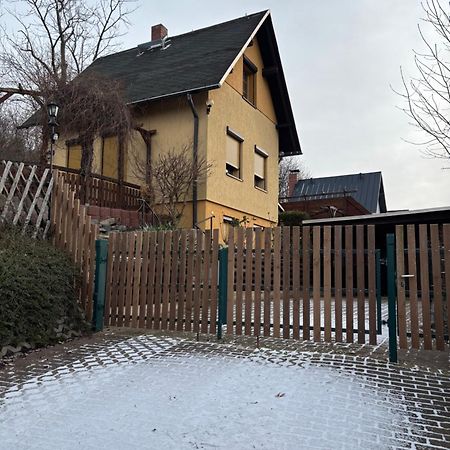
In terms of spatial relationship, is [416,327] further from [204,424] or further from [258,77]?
[258,77]

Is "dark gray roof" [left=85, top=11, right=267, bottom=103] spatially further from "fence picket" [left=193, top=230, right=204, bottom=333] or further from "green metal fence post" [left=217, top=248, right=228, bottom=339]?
"green metal fence post" [left=217, top=248, right=228, bottom=339]

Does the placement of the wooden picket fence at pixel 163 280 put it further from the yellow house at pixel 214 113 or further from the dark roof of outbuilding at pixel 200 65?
the dark roof of outbuilding at pixel 200 65

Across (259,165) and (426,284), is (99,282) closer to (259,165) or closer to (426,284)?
(426,284)

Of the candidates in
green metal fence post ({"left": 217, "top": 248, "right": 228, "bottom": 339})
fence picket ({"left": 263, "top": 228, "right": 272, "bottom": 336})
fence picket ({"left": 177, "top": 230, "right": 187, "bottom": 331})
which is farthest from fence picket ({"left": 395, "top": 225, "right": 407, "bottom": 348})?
fence picket ({"left": 177, "top": 230, "right": 187, "bottom": 331})

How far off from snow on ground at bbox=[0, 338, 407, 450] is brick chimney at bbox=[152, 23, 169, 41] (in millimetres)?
17268

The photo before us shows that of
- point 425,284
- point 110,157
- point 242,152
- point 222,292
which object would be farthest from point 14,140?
point 425,284

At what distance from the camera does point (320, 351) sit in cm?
511

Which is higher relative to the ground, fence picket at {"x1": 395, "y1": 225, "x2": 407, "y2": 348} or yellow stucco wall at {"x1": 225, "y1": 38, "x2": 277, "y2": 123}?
yellow stucco wall at {"x1": 225, "y1": 38, "x2": 277, "y2": 123}

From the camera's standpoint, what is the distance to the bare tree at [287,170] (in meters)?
39.6

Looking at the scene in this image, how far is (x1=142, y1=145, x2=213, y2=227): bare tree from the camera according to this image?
11.9m

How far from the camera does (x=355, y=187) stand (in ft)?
107

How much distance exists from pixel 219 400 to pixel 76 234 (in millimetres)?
4000

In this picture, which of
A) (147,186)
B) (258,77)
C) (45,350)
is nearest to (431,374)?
(45,350)

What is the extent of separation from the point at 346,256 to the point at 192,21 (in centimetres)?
1900
